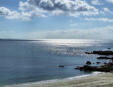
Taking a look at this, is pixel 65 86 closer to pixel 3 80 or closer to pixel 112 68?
pixel 3 80

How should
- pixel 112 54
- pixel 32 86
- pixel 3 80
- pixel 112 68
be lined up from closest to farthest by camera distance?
pixel 32 86 → pixel 3 80 → pixel 112 68 → pixel 112 54

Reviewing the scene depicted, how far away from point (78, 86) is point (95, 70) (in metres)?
27.2

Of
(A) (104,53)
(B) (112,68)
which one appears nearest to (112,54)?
(A) (104,53)

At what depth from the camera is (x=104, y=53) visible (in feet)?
381

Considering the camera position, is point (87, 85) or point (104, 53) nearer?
point (87, 85)

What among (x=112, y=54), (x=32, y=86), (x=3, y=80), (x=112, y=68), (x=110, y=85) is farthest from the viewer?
(x=112, y=54)

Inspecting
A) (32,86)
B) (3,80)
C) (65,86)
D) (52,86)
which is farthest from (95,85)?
(3,80)

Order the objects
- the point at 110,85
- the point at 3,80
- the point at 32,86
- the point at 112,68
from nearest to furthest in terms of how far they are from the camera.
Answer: the point at 110,85 → the point at 32,86 → the point at 3,80 → the point at 112,68

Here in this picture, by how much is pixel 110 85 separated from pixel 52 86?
351 inches

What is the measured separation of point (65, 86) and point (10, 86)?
9788mm

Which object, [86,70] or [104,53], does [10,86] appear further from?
[104,53]

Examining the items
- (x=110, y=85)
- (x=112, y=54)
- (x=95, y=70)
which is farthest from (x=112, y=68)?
(x=112, y=54)

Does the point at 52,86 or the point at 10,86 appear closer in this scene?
the point at 52,86

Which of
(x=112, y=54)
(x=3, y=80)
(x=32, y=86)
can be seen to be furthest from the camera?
(x=112, y=54)
